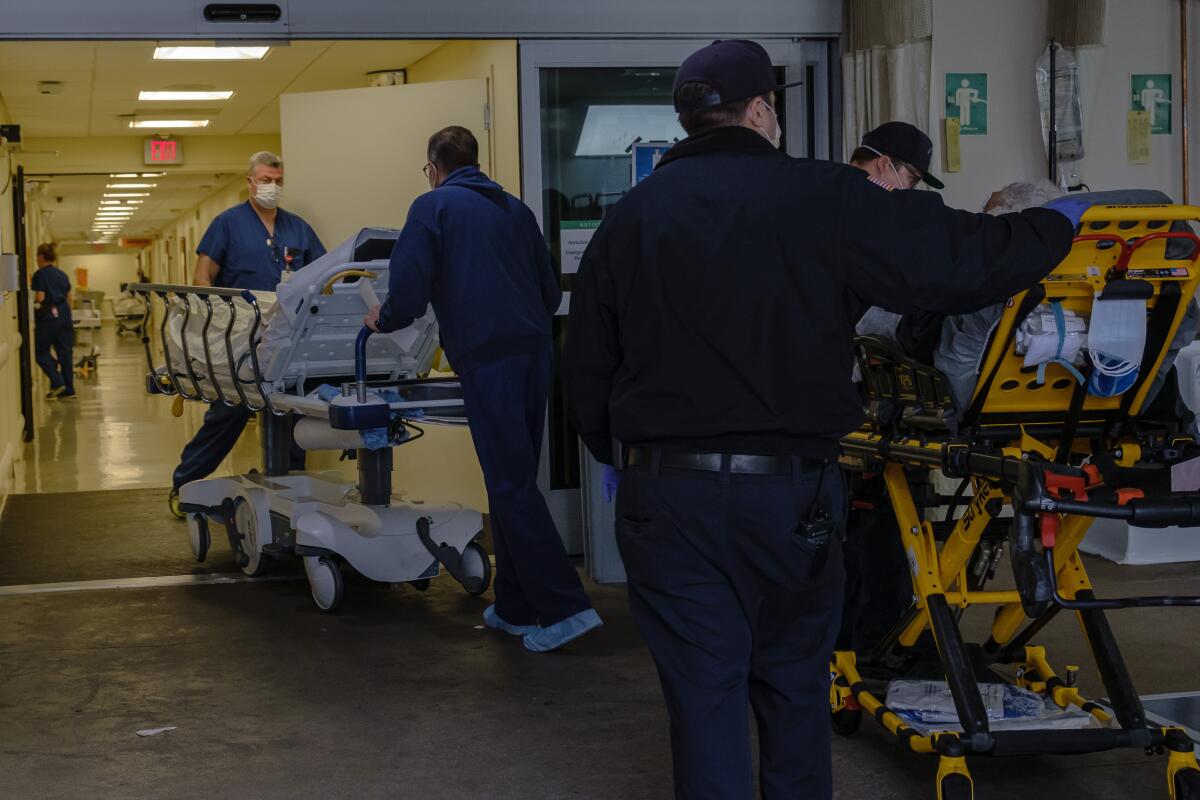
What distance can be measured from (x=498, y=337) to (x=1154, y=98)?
3062 millimetres

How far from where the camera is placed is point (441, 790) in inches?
124

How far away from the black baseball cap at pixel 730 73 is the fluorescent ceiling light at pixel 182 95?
8.45m

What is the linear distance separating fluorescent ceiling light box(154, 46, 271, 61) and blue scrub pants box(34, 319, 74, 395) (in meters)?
5.83

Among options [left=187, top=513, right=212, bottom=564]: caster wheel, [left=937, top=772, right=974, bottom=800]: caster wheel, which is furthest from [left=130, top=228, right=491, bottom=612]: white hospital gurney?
[left=937, top=772, right=974, bottom=800]: caster wheel

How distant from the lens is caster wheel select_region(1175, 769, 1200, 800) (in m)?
2.73

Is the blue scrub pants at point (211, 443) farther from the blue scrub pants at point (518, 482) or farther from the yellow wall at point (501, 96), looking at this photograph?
the blue scrub pants at point (518, 482)

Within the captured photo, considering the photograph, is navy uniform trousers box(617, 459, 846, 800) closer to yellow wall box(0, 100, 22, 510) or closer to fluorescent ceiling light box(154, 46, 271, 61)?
yellow wall box(0, 100, 22, 510)

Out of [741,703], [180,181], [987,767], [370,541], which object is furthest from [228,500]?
[180,181]

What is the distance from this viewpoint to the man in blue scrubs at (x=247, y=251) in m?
6.20

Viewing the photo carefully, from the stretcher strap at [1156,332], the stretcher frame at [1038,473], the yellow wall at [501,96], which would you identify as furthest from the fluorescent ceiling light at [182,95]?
the stretcher strap at [1156,332]

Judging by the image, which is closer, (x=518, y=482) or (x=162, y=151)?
(x=518, y=482)

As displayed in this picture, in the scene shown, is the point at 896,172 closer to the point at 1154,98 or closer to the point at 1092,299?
the point at 1092,299

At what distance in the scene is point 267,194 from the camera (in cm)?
618

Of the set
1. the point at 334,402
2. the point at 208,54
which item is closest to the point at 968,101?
the point at 334,402
